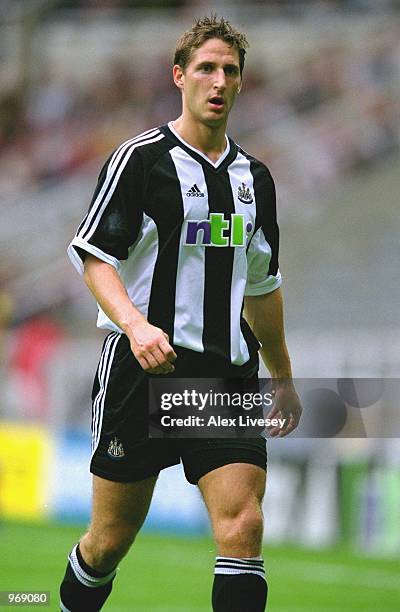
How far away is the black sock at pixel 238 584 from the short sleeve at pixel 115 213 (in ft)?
3.73

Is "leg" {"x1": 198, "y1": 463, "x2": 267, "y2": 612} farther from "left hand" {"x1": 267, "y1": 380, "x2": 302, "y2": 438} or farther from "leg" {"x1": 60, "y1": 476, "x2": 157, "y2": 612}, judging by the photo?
"left hand" {"x1": 267, "y1": 380, "x2": 302, "y2": 438}

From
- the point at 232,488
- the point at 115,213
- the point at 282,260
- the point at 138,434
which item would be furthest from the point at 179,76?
the point at 282,260

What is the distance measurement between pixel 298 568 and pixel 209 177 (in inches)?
267

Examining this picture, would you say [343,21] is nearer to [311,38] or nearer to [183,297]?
[311,38]

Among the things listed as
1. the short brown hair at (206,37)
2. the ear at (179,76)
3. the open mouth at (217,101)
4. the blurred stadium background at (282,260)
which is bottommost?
the open mouth at (217,101)

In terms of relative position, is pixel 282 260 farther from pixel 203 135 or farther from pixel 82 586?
pixel 203 135

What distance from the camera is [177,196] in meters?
5.24

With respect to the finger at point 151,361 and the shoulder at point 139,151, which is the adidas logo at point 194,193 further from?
the finger at point 151,361

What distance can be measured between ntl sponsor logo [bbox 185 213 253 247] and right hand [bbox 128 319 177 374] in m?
0.62

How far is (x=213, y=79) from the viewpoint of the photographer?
5188mm

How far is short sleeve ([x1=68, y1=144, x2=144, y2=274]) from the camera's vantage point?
5.18 m

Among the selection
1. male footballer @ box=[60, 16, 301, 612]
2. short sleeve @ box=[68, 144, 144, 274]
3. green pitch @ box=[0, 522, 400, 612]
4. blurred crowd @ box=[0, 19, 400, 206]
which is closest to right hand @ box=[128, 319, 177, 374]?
male footballer @ box=[60, 16, 301, 612]

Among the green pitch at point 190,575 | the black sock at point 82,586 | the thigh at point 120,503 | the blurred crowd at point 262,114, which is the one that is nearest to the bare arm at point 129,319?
the thigh at point 120,503

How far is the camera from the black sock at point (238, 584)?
4898 millimetres
